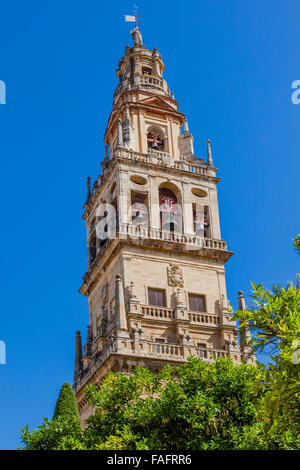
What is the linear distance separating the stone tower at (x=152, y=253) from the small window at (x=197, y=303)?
0.06 meters

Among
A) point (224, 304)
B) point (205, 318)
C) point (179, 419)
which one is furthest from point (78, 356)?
point (179, 419)

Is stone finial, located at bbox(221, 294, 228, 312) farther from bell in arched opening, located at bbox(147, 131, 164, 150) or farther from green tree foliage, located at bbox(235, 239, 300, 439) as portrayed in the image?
green tree foliage, located at bbox(235, 239, 300, 439)

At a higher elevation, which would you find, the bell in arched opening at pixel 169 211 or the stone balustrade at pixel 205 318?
the bell in arched opening at pixel 169 211

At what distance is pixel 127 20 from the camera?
2270 inches

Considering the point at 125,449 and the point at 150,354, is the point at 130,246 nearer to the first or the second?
the point at 150,354

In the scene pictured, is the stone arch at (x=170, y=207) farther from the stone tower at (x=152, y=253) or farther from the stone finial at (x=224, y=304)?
the stone finial at (x=224, y=304)

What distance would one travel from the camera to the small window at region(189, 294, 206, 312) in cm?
4328

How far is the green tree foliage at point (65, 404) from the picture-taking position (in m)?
28.9

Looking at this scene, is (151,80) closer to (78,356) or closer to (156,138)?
(156,138)

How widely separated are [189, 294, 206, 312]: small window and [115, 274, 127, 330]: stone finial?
15.8 ft

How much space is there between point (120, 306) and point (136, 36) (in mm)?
24881

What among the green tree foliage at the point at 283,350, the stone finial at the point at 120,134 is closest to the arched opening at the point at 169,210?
the stone finial at the point at 120,134

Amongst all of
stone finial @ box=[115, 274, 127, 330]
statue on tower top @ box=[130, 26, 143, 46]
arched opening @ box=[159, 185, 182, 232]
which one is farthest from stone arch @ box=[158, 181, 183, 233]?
statue on tower top @ box=[130, 26, 143, 46]

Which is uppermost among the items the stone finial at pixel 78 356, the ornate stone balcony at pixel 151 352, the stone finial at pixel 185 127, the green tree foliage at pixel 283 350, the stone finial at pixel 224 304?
the stone finial at pixel 185 127
